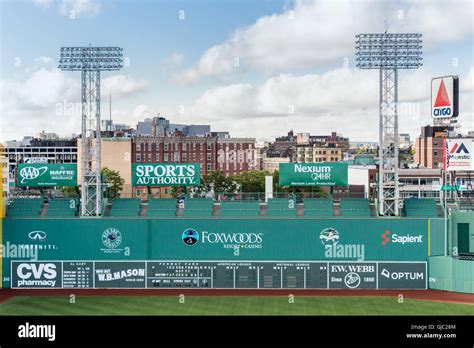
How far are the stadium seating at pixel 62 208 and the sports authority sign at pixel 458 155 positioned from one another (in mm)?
24450

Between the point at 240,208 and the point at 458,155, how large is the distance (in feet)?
46.5

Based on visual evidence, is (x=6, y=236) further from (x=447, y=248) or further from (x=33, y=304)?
(x=447, y=248)

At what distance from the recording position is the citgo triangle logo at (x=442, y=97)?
4800 centimetres

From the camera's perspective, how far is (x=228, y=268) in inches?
1661

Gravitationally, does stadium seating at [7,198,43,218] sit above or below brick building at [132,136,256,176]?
below

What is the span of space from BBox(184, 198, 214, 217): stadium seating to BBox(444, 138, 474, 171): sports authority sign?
1533 centimetres

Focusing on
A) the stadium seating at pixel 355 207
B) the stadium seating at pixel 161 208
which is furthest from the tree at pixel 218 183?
the stadium seating at pixel 355 207

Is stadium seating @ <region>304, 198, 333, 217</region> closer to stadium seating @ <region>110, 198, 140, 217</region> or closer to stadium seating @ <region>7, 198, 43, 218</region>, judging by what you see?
stadium seating @ <region>110, 198, 140, 217</region>

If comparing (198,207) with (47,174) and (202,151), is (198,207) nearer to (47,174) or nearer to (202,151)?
(47,174)

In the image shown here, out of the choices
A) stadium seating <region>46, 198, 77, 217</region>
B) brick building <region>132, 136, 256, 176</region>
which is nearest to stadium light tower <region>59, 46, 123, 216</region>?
stadium seating <region>46, 198, 77, 217</region>

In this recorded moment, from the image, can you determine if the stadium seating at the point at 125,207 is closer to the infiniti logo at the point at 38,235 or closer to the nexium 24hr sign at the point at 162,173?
the nexium 24hr sign at the point at 162,173

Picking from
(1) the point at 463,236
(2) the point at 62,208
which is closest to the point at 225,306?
(2) the point at 62,208

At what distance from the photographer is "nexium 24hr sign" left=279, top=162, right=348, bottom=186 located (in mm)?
45156
